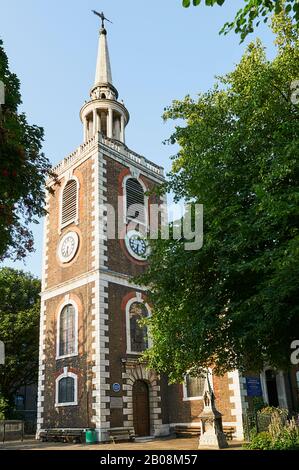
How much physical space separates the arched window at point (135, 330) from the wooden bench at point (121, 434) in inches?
163

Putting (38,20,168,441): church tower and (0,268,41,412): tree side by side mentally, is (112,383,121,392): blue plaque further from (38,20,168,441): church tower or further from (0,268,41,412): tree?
(0,268,41,412): tree

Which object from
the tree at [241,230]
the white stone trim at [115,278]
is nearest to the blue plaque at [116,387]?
the white stone trim at [115,278]

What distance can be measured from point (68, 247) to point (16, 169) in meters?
18.4

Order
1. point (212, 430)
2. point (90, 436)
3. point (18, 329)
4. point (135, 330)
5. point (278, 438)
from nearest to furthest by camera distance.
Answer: point (278, 438)
point (212, 430)
point (90, 436)
point (135, 330)
point (18, 329)

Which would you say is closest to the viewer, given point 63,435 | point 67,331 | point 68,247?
point 63,435

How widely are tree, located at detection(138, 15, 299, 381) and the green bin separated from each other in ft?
28.3

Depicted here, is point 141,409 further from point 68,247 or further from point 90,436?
point 68,247

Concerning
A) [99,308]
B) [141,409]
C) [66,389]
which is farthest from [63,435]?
[99,308]

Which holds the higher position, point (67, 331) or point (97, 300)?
point (97, 300)

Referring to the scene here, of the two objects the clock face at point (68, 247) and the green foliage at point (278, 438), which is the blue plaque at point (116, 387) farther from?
the green foliage at point (278, 438)

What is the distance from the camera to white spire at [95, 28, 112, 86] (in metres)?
35.2

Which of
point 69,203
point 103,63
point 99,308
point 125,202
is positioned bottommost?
point 99,308

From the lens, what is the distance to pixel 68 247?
89.8 feet

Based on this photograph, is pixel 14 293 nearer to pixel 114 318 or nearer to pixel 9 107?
pixel 114 318
